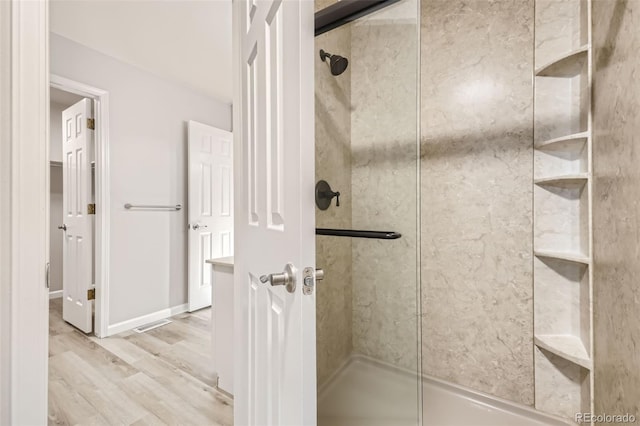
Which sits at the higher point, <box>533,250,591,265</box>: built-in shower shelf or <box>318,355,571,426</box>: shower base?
<box>533,250,591,265</box>: built-in shower shelf

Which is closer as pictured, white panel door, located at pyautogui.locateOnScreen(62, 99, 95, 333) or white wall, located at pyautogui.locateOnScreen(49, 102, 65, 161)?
white panel door, located at pyautogui.locateOnScreen(62, 99, 95, 333)

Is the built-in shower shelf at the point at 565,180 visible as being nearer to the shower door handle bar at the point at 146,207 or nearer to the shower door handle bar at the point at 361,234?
the shower door handle bar at the point at 361,234

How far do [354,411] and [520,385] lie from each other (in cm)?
89

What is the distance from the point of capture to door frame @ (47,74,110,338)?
2.54m

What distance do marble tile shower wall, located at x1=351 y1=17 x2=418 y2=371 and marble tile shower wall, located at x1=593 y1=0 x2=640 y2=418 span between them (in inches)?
25.2

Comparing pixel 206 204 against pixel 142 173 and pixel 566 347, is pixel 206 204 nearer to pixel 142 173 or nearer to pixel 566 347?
pixel 142 173

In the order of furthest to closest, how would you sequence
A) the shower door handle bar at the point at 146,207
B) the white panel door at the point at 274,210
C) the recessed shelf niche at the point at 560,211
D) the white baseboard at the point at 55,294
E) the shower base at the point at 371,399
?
1. the white baseboard at the point at 55,294
2. the shower door handle bar at the point at 146,207
3. the recessed shelf niche at the point at 560,211
4. the shower base at the point at 371,399
5. the white panel door at the point at 274,210

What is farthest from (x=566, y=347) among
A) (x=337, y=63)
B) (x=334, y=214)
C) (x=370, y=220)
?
(x=337, y=63)

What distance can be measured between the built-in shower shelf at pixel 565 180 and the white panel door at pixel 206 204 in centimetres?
297

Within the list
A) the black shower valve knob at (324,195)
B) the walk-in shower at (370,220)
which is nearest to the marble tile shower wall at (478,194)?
the walk-in shower at (370,220)

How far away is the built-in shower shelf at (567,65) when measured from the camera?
4.06 ft

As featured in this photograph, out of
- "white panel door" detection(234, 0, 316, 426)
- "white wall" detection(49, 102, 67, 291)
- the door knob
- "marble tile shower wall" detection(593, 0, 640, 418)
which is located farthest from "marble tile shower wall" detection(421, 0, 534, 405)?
"white wall" detection(49, 102, 67, 291)

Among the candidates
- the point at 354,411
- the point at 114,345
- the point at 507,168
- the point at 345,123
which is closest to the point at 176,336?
the point at 114,345

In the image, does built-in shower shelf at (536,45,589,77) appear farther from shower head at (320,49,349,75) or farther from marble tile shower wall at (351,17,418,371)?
shower head at (320,49,349,75)
